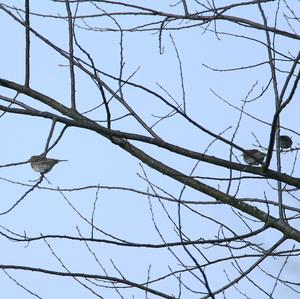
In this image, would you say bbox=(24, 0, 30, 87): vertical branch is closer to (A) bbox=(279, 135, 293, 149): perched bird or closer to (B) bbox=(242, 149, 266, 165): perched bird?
(B) bbox=(242, 149, 266, 165): perched bird

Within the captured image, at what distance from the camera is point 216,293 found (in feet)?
10.2

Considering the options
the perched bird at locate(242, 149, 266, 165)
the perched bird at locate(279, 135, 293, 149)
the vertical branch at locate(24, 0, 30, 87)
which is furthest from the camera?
the perched bird at locate(279, 135, 293, 149)

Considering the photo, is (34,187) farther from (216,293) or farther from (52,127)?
(216,293)

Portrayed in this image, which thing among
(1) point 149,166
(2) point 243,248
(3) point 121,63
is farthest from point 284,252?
(3) point 121,63

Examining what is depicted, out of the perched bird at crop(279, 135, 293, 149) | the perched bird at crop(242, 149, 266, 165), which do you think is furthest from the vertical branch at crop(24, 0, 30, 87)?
the perched bird at crop(279, 135, 293, 149)

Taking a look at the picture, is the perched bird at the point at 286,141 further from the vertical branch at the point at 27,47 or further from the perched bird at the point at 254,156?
the vertical branch at the point at 27,47

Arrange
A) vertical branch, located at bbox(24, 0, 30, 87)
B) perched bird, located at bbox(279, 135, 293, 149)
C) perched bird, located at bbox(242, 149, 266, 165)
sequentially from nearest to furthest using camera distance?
perched bird, located at bbox(242, 149, 266, 165), vertical branch, located at bbox(24, 0, 30, 87), perched bird, located at bbox(279, 135, 293, 149)

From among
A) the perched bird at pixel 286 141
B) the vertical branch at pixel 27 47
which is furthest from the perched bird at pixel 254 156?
the vertical branch at pixel 27 47

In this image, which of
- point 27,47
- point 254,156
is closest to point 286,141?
point 254,156

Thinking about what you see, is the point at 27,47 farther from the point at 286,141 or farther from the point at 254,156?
the point at 286,141

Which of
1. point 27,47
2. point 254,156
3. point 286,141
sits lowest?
point 254,156

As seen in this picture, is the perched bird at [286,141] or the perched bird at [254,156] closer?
the perched bird at [254,156]

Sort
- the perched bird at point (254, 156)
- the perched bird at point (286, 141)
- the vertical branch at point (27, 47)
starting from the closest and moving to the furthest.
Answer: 1. the perched bird at point (254, 156)
2. the vertical branch at point (27, 47)
3. the perched bird at point (286, 141)

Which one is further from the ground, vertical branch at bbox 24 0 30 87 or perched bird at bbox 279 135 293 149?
perched bird at bbox 279 135 293 149
